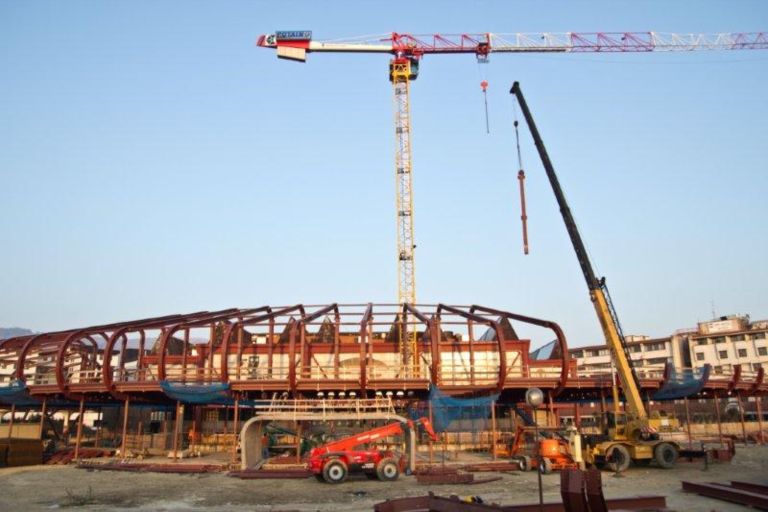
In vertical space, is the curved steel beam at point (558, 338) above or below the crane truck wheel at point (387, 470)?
above

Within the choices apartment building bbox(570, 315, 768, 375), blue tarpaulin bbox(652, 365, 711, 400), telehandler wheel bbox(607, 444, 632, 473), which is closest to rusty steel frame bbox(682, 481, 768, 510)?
telehandler wheel bbox(607, 444, 632, 473)

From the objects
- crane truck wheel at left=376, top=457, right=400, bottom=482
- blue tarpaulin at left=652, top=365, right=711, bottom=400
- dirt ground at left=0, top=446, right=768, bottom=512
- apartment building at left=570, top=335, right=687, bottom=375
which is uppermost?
apartment building at left=570, top=335, right=687, bottom=375

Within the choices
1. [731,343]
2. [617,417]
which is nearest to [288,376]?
[617,417]

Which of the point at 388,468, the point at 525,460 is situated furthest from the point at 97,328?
the point at 525,460

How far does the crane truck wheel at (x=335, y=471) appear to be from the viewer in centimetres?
2633

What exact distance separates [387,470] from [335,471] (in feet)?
7.86

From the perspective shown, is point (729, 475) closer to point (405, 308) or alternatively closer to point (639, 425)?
point (639, 425)

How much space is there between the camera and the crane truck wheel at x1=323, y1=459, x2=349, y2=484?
2633 centimetres

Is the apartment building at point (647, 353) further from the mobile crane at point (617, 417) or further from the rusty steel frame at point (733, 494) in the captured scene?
the rusty steel frame at point (733, 494)

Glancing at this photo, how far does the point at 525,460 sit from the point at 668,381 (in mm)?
14611

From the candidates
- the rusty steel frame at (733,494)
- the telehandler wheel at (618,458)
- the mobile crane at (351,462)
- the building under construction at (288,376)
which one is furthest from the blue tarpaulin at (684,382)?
the mobile crane at (351,462)

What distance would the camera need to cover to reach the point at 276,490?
24812 millimetres

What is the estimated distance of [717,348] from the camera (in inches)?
Result: 3745

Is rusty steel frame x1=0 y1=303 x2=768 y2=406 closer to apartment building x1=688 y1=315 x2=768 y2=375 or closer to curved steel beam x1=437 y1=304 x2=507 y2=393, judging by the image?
curved steel beam x1=437 y1=304 x2=507 y2=393
